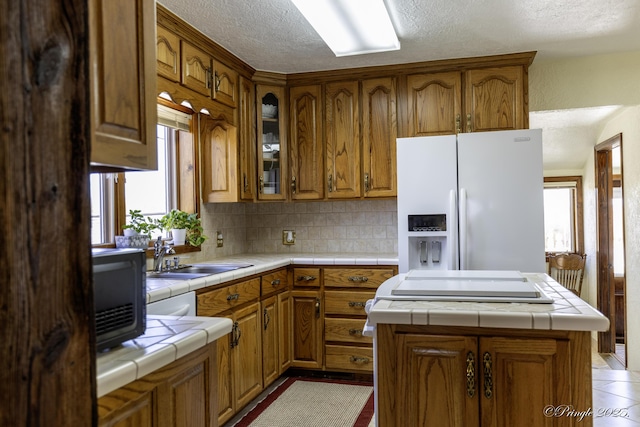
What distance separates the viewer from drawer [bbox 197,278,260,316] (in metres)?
2.40

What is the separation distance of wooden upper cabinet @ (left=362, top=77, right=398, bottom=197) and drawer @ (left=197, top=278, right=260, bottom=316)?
1182 millimetres

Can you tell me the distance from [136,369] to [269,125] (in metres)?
2.96

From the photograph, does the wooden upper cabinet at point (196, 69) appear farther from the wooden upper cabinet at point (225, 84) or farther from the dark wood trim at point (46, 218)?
the dark wood trim at point (46, 218)

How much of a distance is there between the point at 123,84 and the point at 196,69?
190 cm

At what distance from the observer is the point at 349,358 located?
3.35m

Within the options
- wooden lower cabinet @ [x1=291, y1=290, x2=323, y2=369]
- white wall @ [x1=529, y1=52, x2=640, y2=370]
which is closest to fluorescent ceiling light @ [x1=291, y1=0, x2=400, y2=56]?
white wall @ [x1=529, y1=52, x2=640, y2=370]

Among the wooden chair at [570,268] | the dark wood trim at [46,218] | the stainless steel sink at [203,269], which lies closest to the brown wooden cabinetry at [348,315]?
the stainless steel sink at [203,269]

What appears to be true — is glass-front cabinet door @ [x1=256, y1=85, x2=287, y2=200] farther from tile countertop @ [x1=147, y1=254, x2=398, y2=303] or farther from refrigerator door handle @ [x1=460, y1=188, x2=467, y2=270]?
refrigerator door handle @ [x1=460, y1=188, x2=467, y2=270]

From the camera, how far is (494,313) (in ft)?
4.65

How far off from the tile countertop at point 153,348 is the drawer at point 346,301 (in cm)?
208

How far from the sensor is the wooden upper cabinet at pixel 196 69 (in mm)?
2762

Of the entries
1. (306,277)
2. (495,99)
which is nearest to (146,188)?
(306,277)

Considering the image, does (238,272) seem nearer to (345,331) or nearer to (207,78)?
(345,331)

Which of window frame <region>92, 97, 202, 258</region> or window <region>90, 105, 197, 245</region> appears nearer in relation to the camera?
window <region>90, 105, 197, 245</region>
